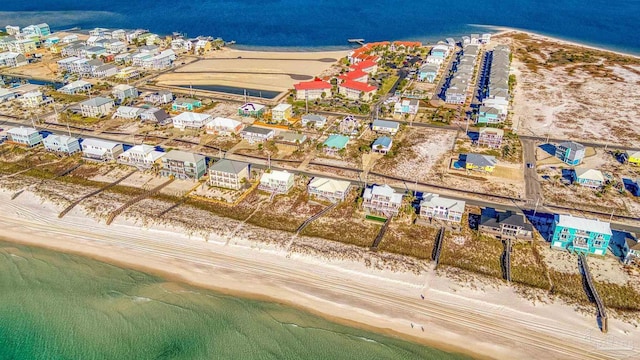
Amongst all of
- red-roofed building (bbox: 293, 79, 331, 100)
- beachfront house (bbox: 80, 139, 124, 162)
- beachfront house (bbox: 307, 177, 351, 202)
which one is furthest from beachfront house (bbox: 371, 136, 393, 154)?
beachfront house (bbox: 80, 139, 124, 162)

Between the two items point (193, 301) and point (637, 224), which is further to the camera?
point (637, 224)

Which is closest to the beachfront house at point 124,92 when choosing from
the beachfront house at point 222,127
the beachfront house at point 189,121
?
the beachfront house at point 189,121

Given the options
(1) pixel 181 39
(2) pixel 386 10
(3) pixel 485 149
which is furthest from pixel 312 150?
(2) pixel 386 10

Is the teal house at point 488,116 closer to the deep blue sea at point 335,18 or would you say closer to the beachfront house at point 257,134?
the beachfront house at point 257,134

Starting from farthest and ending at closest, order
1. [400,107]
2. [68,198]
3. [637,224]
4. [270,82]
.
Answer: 1. [270,82]
2. [400,107]
3. [68,198]
4. [637,224]

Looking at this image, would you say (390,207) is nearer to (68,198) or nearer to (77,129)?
(68,198)

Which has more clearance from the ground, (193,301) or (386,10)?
(386,10)
